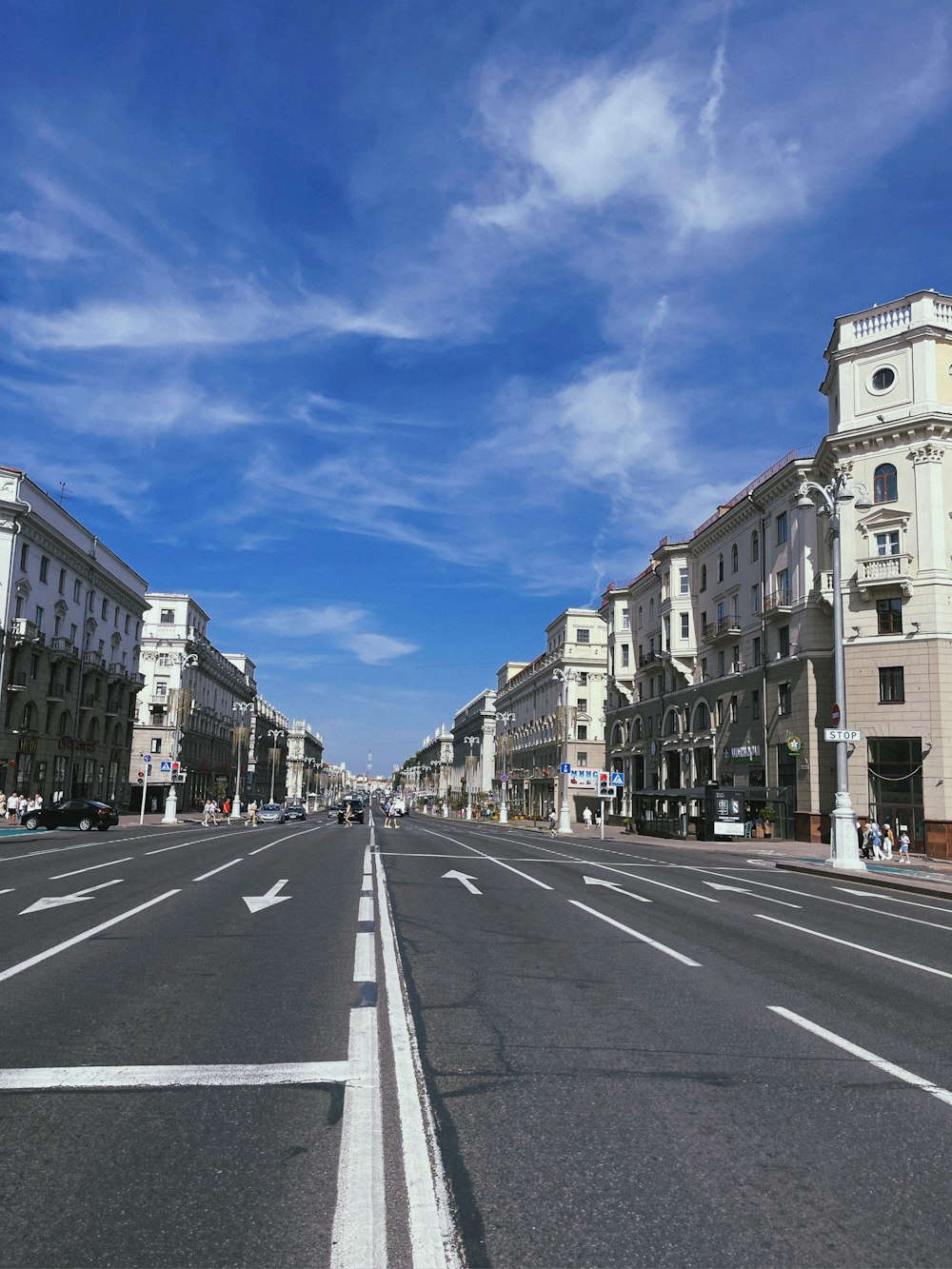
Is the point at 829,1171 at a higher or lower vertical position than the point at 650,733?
lower

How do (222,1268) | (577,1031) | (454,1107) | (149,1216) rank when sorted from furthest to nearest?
(577,1031) → (454,1107) → (149,1216) → (222,1268)

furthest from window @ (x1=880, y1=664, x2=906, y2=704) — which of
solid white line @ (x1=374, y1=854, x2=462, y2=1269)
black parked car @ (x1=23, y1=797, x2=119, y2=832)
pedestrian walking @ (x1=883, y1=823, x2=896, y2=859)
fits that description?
solid white line @ (x1=374, y1=854, x2=462, y2=1269)

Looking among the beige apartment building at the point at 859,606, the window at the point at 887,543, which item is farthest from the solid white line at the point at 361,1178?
the window at the point at 887,543

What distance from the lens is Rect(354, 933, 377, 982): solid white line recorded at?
8156mm

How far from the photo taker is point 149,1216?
3.57 m

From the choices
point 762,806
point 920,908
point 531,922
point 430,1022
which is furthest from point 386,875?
point 762,806

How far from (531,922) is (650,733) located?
181 feet

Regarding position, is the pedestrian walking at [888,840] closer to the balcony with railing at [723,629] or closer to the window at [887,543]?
the window at [887,543]

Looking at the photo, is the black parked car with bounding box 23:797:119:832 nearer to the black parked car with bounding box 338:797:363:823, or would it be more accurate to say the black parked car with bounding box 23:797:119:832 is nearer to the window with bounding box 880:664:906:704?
the black parked car with bounding box 338:797:363:823

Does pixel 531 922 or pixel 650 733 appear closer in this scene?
pixel 531 922

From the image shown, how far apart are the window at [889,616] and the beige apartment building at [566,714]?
4431 centimetres

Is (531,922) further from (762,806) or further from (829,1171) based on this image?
(762,806)

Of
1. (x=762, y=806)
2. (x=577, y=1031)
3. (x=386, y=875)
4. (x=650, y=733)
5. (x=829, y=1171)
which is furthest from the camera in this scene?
(x=650, y=733)

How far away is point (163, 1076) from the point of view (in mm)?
5219
